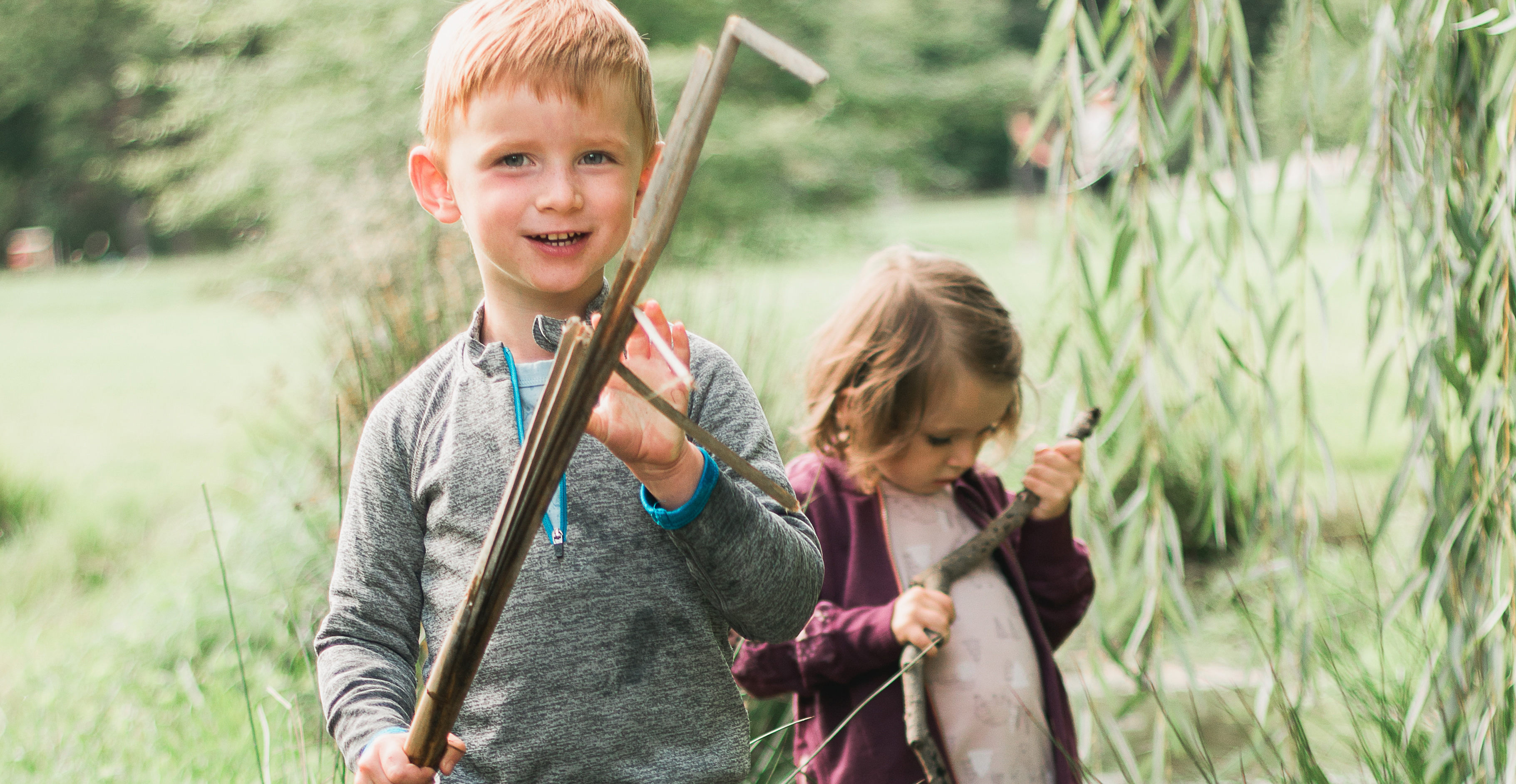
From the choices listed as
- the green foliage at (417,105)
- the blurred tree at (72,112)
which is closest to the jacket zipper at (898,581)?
the green foliage at (417,105)

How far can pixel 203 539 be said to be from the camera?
4449mm

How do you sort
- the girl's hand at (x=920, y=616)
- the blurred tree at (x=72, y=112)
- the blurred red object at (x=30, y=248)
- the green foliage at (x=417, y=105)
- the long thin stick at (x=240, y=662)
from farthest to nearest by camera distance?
the blurred red object at (x=30, y=248) < the blurred tree at (x=72, y=112) < the green foliage at (x=417, y=105) < the girl's hand at (x=920, y=616) < the long thin stick at (x=240, y=662)

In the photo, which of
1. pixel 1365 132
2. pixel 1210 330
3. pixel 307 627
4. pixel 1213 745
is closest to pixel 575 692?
pixel 1210 330

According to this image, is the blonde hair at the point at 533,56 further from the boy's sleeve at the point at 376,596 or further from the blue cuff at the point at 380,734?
the blue cuff at the point at 380,734

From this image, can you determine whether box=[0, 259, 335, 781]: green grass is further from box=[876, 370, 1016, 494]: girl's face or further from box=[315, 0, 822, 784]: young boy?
box=[876, 370, 1016, 494]: girl's face

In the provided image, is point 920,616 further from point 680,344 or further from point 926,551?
point 680,344

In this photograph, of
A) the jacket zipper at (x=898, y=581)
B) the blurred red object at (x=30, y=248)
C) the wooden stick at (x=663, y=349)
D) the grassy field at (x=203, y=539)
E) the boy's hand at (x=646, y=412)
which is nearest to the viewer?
the wooden stick at (x=663, y=349)

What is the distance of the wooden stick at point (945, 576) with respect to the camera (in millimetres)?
1755

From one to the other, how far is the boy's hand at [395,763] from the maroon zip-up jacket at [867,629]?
77cm

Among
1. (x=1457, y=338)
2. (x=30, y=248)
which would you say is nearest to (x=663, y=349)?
(x=1457, y=338)

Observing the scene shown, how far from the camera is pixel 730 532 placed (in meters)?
1.15

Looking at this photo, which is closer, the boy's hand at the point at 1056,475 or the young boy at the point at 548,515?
the young boy at the point at 548,515

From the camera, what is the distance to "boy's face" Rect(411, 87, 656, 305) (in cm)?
119

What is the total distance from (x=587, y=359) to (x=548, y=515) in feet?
1.43
